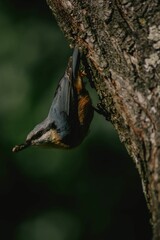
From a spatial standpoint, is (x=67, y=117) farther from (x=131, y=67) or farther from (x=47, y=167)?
(x=131, y=67)

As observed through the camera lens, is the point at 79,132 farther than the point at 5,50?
No

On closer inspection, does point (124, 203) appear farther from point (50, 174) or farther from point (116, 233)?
point (50, 174)

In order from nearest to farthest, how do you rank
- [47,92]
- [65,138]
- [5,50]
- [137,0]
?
[137,0], [65,138], [47,92], [5,50]

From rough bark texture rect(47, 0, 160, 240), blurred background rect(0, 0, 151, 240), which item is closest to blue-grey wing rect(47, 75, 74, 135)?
blurred background rect(0, 0, 151, 240)

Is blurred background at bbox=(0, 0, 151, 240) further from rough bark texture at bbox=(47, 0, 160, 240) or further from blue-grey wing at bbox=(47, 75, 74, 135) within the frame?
rough bark texture at bbox=(47, 0, 160, 240)

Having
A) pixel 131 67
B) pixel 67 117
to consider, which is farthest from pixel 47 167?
pixel 131 67

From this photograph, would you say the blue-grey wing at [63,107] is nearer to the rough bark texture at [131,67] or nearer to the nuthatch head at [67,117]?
the nuthatch head at [67,117]

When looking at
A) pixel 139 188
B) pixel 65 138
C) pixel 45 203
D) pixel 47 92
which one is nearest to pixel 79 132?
pixel 65 138
